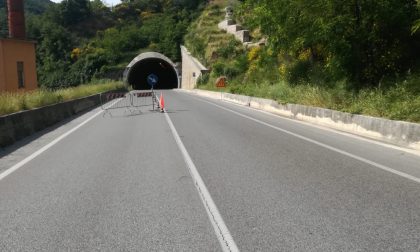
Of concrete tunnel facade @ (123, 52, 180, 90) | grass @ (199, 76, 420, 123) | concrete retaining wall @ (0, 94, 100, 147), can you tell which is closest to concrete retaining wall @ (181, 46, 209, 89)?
concrete tunnel facade @ (123, 52, 180, 90)

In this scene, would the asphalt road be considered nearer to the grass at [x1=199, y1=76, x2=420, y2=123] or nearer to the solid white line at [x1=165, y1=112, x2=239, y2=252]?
the solid white line at [x1=165, y1=112, x2=239, y2=252]

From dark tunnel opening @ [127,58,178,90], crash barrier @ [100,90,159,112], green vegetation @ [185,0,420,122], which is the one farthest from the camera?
dark tunnel opening @ [127,58,178,90]

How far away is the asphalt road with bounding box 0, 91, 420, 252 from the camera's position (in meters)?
4.69

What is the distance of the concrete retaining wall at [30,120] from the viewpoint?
1229cm

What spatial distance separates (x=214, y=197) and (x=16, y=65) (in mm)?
29923

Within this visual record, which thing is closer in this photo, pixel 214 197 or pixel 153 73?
pixel 214 197

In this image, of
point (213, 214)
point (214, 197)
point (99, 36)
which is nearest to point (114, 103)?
point (214, 197)

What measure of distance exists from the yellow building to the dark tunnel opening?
47.9 meters

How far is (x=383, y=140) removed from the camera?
37.2ft

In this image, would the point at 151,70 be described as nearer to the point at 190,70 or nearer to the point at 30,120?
the point at 190,70

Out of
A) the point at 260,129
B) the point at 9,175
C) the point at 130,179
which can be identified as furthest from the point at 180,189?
the point at 260,129

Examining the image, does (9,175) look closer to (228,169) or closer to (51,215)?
(51,215)

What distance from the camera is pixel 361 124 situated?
1264 centimetres

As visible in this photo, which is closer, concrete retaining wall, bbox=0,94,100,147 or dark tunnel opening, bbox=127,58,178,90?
concrete retaining wall, bbox=0,94,100,147
